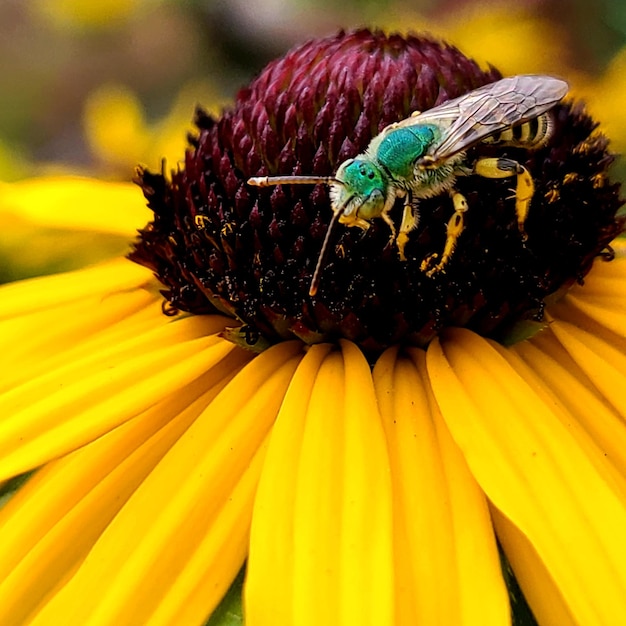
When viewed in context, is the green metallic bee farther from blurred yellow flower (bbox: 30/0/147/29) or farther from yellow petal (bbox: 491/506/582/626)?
blurred yellow flower (bbox: 30/0/147/29)

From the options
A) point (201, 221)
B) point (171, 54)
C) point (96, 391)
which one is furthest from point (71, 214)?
point (171, 54)

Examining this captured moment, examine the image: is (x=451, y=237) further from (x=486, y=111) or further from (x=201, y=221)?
(x=201, y=221)

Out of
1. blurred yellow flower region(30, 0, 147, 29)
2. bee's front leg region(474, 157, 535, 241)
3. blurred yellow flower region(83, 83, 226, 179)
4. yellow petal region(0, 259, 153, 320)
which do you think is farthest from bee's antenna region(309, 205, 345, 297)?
blurred yellow flower region(30, 0, 147, 29)

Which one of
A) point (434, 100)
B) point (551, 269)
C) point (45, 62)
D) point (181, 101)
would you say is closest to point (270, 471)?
point (551, 269)

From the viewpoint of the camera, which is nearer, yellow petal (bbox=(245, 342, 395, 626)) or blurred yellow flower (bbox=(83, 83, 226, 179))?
yellow petal (bbox=(245, 342, 395, 626))

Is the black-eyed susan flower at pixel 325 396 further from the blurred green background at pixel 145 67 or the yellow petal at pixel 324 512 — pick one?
the blurred green background at pixel 145 67
